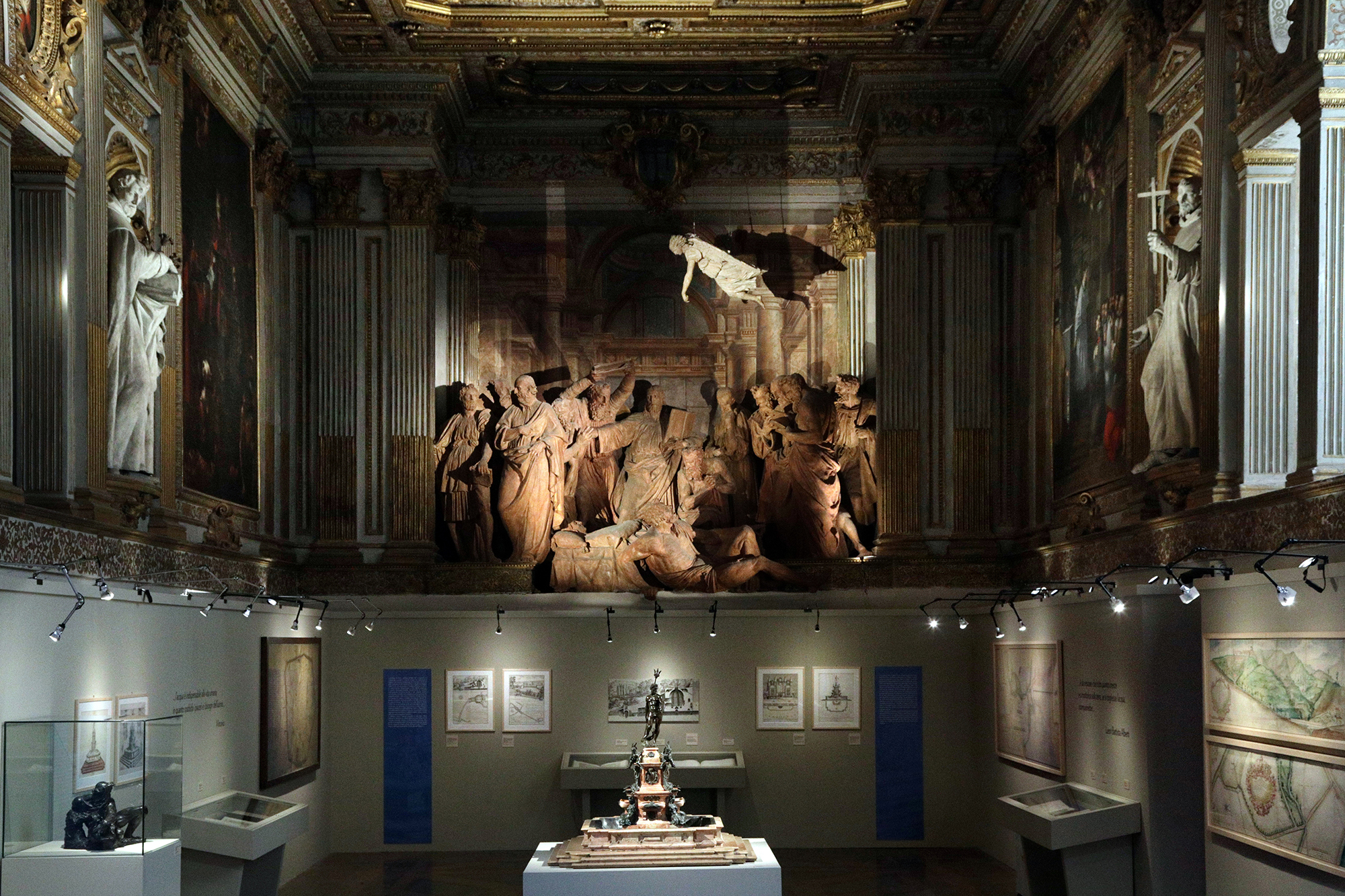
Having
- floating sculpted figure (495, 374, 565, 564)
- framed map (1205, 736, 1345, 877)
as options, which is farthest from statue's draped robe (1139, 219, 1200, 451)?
floating sculpted figure (495, 374, 565, 564)

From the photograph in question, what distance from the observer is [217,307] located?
1673 centimetres

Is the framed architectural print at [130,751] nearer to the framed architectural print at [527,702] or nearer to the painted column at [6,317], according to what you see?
the painted column at [6,317]

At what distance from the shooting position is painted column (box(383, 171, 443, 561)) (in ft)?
65.7

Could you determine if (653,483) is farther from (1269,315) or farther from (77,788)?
(77,788)

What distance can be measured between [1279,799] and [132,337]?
421 inches

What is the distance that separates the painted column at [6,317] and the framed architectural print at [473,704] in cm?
886

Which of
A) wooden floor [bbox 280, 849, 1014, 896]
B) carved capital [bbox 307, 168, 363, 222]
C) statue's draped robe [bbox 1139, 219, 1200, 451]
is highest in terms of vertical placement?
carved capital [bbox 307, 168, 363, 222]

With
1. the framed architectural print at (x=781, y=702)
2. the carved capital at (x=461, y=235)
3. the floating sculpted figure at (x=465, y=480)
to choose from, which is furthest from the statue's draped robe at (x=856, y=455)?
the carved capital at (x=461, y=235)

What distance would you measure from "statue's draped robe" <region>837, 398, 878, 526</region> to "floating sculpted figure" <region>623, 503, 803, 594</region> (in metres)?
1.71

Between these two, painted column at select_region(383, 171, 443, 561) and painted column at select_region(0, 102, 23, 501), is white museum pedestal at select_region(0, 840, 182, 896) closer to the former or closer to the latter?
painted column at select_region(0, 102, 23, 501)

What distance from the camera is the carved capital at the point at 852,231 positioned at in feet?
71.1

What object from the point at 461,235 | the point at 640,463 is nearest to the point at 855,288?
the point at 640,463

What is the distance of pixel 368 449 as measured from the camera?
20.0m

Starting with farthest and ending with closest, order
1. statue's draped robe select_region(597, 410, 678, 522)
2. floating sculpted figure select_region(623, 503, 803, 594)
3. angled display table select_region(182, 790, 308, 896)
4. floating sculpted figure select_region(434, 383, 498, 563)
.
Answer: floating sculpted figure select_region(434, 383, 498, 563) → statue's draped robe select_region(597, 410, 678, 522) → floating sculpted figure select_region(623, 503, 803, 594) → angled display table select_region(182, 790, 308, 896)
